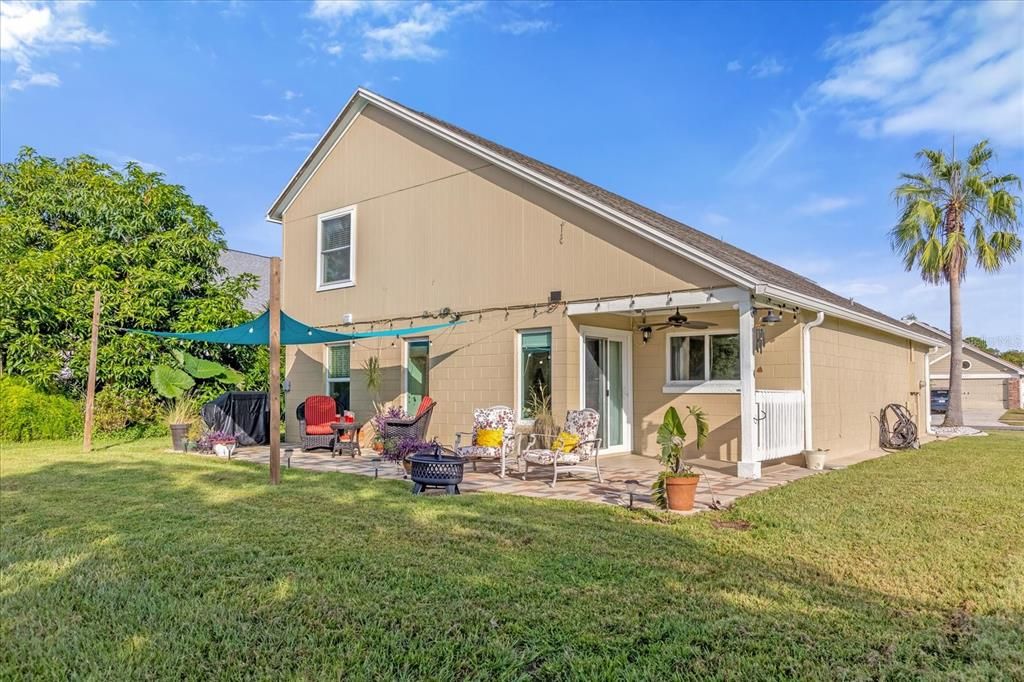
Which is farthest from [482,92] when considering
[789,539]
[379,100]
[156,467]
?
[789,539]

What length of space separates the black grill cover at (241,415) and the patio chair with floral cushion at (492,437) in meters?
5.52

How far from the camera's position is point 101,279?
14.6m

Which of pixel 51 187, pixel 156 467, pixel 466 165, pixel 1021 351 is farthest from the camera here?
pixel 1021 351

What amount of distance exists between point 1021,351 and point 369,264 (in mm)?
49651

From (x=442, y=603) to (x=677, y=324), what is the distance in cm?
706

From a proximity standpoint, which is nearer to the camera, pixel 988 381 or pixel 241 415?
pixel 241 415

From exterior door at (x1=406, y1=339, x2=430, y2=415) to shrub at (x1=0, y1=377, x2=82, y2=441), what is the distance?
8.16 m

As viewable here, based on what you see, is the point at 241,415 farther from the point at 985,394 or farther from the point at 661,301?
the point at 985,394

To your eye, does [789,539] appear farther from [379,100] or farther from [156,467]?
[379,100]

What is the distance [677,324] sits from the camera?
9828mm

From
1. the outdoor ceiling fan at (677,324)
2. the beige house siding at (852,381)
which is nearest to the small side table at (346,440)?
the outdoor ceiling fan at (677,324)

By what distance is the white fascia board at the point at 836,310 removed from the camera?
8.16m

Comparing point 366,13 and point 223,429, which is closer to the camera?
point 366,13

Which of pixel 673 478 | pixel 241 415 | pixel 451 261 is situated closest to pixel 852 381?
pixel 673 478
